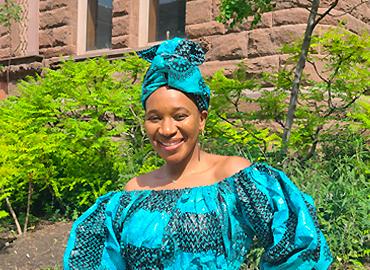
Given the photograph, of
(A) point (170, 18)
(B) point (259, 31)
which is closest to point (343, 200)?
(B) point (259, 31)

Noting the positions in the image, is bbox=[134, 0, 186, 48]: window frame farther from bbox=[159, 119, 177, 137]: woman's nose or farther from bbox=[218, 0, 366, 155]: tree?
bbox=[159, 119, 177, 137]: woman's nose

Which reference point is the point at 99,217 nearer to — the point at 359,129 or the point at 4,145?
the point at 4,145

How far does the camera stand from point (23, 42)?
11820 mm

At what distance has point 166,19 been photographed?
1036cm

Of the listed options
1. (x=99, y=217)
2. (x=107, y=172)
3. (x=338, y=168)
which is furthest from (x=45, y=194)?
(x=99, y=217)

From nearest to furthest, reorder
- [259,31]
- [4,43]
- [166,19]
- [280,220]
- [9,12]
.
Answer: [280,220]
[259,31]
[9,12]
[166,19]
[4,43]

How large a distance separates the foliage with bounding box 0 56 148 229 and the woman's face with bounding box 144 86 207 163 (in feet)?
13.1

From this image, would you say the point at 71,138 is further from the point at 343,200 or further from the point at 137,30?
the point at 137,30

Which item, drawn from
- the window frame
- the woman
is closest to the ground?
the woman

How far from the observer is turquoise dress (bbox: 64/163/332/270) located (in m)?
1.98

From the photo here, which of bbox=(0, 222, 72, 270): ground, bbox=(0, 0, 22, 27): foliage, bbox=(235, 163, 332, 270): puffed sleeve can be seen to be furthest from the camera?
bbox=(0, 0, 22, 27): foliage

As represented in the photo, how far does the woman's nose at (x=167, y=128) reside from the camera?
215 centimetres

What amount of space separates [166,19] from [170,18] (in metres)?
0.12

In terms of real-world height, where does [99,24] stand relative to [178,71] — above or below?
above
